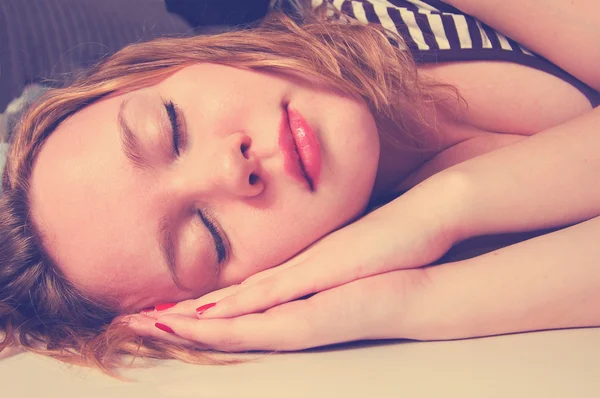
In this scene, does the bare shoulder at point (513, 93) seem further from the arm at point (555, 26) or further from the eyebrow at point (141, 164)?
the eyebrow at point (141, 164)

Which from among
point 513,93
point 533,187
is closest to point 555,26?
point 513,93

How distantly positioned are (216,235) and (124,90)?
1.04 ft

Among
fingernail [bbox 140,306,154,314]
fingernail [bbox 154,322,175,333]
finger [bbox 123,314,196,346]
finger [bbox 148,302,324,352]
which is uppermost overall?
finger [bbox 148,302,324,352]

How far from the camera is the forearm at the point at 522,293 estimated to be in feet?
2.40

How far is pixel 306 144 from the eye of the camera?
0.87 metres

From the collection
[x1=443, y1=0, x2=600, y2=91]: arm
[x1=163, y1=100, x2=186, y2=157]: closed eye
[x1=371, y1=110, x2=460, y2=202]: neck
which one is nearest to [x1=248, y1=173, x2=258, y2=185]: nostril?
[x1=163, y1=100, x2=186, y2=157]: closed eye

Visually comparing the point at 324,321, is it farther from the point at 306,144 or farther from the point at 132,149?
the point at 132,149

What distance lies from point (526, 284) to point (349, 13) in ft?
2.30

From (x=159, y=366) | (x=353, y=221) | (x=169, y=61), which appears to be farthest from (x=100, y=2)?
(x=159, y=366)

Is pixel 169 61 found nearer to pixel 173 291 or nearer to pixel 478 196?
→ pixel 173 291

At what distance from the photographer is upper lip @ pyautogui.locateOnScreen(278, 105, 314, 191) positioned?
34.0 inches

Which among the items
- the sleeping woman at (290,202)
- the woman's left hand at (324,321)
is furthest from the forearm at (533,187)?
the woman's left hand at (324,321)

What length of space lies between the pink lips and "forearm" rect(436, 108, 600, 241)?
0.21 m

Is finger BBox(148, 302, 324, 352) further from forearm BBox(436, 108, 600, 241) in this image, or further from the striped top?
the striped top
